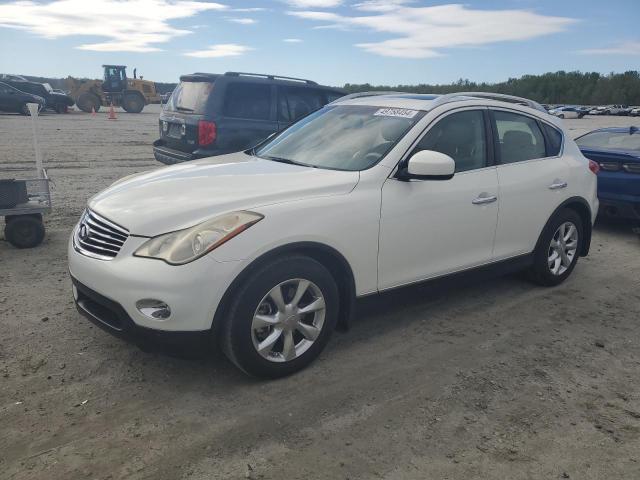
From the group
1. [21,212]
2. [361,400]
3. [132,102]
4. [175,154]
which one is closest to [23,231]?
[21,212]

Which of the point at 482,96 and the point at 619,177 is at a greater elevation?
the point at 482,96

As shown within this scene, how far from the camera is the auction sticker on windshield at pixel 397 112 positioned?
13.5 ft

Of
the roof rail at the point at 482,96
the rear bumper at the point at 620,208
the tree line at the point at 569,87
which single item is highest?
the tree line at the point at 569,87

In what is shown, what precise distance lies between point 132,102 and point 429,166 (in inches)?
1338

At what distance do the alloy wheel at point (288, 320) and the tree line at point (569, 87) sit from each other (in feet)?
247

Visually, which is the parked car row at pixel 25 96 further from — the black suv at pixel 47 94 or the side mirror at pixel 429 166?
the side mirror at pixel 429 166

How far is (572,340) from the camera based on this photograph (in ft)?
13.5

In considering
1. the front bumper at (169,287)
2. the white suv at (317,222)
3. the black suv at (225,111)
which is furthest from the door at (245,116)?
the front bumper at (169,287)

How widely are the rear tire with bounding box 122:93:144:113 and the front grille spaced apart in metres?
33.3

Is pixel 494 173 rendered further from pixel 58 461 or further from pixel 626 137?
pixel 626 137

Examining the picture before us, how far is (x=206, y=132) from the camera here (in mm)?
7855

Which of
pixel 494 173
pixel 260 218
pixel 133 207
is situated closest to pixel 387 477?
pixel 260 218

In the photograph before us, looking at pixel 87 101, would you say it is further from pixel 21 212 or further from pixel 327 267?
pixel 327 267

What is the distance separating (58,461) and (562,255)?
14.7 ft
